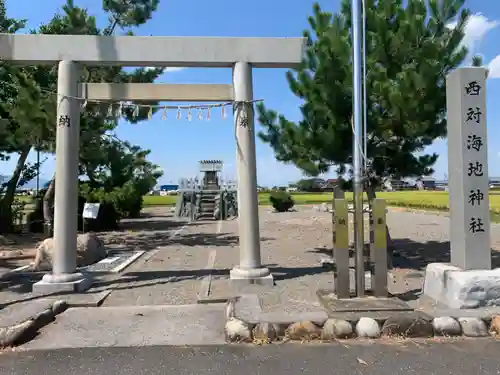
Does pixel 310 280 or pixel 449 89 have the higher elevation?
pixel 449 89

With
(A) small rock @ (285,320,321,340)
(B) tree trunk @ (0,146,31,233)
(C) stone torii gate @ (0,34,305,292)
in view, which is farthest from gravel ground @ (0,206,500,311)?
(B) tree trunk @ (0,146,31,233)

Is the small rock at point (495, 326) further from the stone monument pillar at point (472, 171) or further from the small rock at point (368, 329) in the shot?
the small rock at point (368, 329)

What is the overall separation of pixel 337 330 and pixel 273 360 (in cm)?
92

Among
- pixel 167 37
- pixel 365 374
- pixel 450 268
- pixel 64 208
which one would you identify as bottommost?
pixel 365 374

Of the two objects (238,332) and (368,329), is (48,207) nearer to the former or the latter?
(238,332)

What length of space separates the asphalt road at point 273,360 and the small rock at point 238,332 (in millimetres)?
152

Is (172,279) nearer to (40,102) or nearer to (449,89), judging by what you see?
(40,102)

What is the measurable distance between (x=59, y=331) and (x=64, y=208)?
2.25 m

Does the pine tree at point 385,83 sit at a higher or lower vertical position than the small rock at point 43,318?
higher

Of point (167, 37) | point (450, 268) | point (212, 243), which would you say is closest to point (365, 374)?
point (450, 268)

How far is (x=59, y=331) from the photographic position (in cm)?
518

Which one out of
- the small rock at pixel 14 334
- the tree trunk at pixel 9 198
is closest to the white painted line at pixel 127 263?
the small rock at pixel 14 334

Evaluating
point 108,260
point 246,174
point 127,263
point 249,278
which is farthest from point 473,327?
point 108,260

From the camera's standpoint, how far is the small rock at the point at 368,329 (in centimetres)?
484
